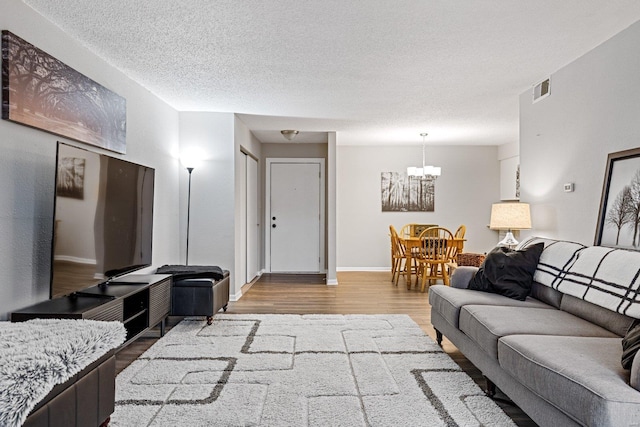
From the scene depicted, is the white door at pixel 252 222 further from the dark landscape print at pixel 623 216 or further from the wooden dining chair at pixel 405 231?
the dark landscape print at pixel 623 216

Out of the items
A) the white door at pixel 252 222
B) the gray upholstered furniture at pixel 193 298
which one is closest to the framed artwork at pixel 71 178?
the gray upholstered furniture at pixel 193 298

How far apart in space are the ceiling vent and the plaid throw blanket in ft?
4.87

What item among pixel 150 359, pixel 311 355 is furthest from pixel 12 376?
pixel 311 355

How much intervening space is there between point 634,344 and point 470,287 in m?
1.71

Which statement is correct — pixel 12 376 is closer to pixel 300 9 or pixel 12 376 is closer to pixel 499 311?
pixel 300 9

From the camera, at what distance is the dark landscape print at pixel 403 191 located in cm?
781

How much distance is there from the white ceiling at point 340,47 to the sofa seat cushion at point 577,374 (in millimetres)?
1898

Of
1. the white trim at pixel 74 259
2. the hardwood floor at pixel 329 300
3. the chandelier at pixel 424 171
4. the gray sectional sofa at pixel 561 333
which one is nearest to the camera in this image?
the gray sectional sofa at pixel 561 333

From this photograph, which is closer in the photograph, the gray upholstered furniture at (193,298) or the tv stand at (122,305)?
the tv stand at (122,305)

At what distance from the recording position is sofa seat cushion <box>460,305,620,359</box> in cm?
229

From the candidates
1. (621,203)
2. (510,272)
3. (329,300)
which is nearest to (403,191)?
(329,300)

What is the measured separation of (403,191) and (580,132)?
4.53 m

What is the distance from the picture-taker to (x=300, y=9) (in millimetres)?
2527

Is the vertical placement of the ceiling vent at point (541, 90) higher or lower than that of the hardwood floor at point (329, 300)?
higher
